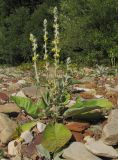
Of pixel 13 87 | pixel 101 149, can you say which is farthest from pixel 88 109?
pixel 13 87

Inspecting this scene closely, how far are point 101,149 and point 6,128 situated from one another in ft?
4.51

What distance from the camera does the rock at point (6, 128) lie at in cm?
679

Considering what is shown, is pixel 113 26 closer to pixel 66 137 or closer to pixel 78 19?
pixel 78 19

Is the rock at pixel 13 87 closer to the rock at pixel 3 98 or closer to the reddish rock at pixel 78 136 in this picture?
the rock at pixel 3 98

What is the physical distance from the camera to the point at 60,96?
7.12 metres

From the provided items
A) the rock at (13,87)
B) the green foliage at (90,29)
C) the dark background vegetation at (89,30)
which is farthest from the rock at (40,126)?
the green foliage at (90,29)

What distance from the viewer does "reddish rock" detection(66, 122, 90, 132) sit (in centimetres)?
684

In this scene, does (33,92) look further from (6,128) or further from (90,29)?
(90,29)

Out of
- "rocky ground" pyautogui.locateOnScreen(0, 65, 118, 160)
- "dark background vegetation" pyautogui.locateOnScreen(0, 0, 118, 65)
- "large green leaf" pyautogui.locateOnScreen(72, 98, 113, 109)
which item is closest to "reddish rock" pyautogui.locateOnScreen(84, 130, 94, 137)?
"rocky ground" pyautogui.locateOnScreen(0, 65, 118, 160)

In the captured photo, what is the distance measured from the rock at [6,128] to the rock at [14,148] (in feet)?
0.39

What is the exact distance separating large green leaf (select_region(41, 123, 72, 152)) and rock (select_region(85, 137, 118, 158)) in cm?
30

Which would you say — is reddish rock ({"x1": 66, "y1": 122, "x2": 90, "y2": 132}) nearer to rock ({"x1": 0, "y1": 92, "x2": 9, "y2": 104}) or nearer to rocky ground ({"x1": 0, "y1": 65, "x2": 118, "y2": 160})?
rocky ground ({"x1": 0, "y1": 65, "x2": 118, "y2": 160})

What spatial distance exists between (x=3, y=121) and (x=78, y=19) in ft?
50.9

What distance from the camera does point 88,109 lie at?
690cm
